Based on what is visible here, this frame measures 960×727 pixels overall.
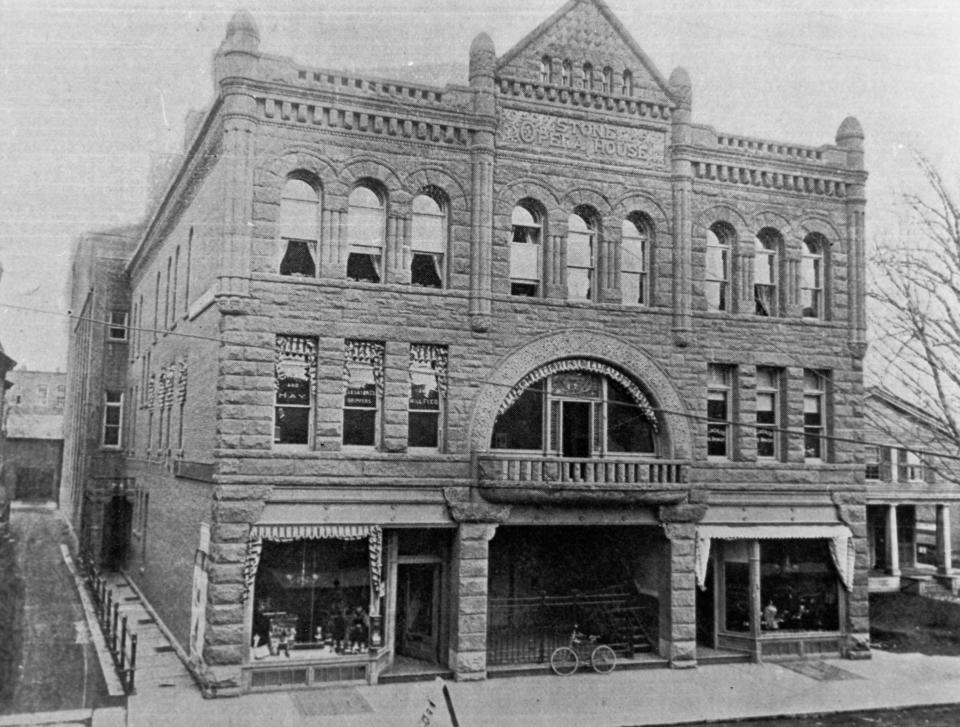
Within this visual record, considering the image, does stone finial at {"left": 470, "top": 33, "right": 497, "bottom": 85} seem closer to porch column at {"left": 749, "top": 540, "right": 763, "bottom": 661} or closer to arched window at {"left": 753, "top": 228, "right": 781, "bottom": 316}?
arched window at {"left": 753, "top": 228, "right": 781, "bottom": 316}

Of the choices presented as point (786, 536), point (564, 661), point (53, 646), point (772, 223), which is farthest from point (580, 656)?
point (53, 646)

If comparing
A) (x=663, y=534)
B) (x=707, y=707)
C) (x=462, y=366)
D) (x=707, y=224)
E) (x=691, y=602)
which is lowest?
(x=707, y=707)

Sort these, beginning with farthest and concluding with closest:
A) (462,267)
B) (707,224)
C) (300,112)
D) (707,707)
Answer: (707,224), (462,267), (300,112), (707,707)

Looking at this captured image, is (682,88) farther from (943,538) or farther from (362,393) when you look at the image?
(943,538)

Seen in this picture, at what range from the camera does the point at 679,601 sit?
811 inches

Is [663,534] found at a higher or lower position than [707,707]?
higher

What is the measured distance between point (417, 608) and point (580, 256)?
921 cm

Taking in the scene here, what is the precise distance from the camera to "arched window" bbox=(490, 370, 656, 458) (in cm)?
2047

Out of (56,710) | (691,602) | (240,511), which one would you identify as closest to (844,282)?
(691,602)

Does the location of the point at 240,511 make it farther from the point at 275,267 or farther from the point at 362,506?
the point at 275,267

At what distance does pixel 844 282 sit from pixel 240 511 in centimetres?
1647

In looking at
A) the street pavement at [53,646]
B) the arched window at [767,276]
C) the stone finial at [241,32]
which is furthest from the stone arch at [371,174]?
the street pavement at [53,646]

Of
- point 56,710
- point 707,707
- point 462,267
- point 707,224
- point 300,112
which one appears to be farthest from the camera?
point 707,224

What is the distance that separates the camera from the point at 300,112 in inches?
729
